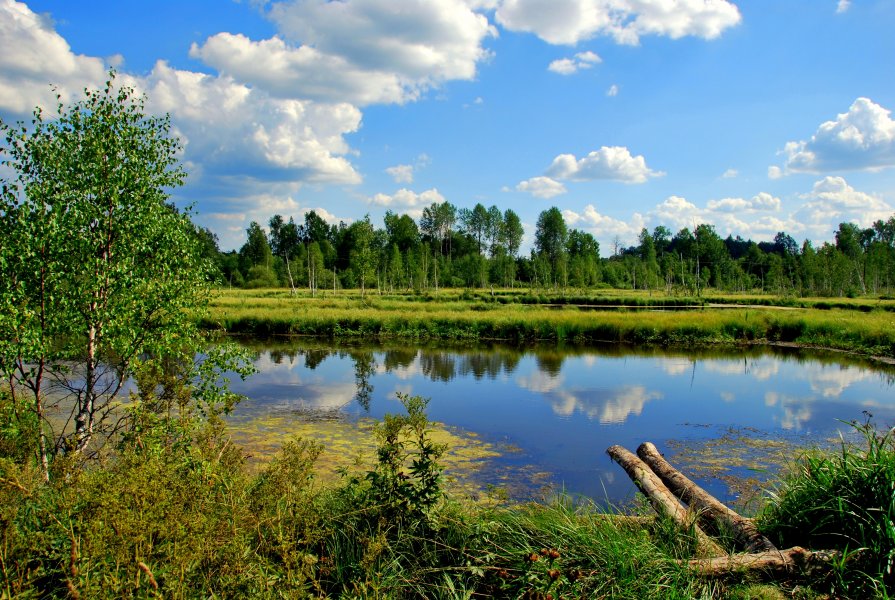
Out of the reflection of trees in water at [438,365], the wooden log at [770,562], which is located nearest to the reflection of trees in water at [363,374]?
the reflection of trees in water at [438,365]

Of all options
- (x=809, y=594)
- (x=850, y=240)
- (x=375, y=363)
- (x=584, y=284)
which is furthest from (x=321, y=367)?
(x=850, y=240)

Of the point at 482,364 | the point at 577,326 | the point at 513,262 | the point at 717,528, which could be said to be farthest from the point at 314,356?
the point at 513,262

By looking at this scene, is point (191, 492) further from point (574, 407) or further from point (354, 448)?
point (574, 407)

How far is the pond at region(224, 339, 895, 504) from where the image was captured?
Answer: 33.7 ft

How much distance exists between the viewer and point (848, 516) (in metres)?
5.12

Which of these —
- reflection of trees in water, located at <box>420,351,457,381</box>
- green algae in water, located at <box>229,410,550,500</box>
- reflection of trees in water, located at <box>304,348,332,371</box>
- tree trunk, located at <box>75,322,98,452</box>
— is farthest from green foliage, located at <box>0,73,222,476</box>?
reflection of trees in water, located at <box>304,348,332,371</box>

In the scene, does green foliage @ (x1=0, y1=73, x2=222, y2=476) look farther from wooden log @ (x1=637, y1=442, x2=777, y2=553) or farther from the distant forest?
the distant forest

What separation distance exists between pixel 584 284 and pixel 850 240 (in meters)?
44.1

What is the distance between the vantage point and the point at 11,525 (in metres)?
3.14

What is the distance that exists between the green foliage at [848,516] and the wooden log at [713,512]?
0.27m

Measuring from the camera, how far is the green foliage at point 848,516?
441cm

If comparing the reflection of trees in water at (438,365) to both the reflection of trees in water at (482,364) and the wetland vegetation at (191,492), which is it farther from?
the wetland vegetation at (191,492)

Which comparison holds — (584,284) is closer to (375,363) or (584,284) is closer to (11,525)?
(375,363)

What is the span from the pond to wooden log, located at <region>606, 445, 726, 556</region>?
0.74m
